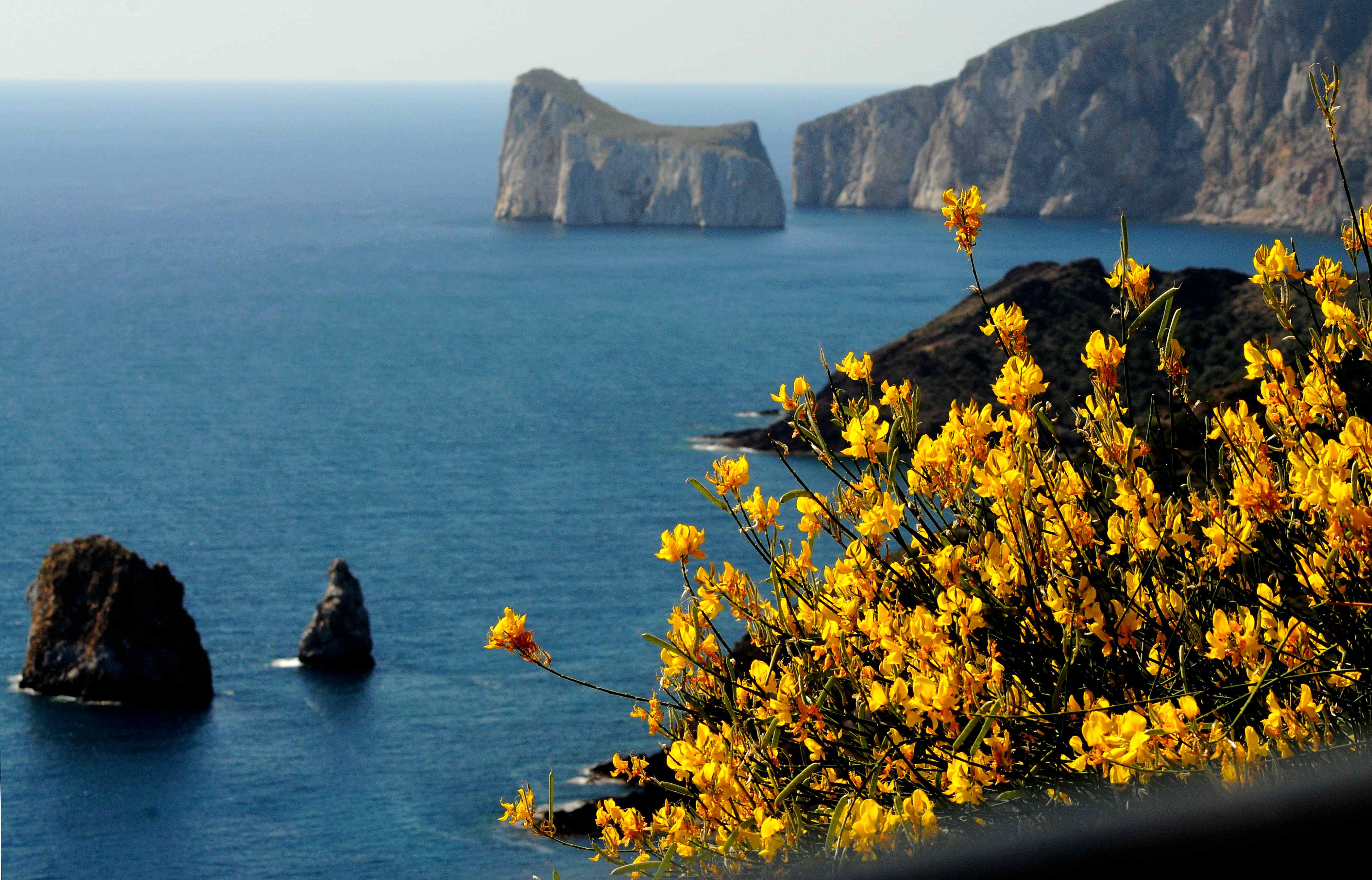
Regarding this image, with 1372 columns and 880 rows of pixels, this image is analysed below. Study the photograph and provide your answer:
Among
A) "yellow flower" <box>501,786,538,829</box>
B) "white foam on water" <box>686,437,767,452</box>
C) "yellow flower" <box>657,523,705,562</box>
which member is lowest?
"white foam on water" <box>686,437,767,452</box>

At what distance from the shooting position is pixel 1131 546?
13.6 ft

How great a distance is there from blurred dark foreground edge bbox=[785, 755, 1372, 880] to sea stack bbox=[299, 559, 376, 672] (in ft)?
190

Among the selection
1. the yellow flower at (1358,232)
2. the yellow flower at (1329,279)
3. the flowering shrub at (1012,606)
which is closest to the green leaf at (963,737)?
the flowering shrub at (1012,606)

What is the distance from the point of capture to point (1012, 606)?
4.43 metres

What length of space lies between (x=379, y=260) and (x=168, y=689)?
117912mm

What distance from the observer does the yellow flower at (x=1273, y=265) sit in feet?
14.8

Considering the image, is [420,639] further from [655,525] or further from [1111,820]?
[1111,820]

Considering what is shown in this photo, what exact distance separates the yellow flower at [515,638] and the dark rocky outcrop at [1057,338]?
63559mm

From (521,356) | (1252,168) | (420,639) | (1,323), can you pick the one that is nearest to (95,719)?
(420,639)

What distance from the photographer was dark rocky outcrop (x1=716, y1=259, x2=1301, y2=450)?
7538 cm

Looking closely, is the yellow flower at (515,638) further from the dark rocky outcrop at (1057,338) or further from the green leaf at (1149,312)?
the dark rocky outcrop at (1057,338)

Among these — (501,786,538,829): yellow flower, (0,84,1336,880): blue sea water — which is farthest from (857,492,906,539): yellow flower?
(0,84,1336,880): blue sea water

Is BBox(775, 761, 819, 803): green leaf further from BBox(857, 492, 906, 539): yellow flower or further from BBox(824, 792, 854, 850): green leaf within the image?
BBox(857, 492, 906, 539): yellow flower

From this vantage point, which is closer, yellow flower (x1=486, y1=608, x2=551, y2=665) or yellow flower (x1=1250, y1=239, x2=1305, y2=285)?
yellow flower (x1=486, y1=608, x2=551, y2=665)
